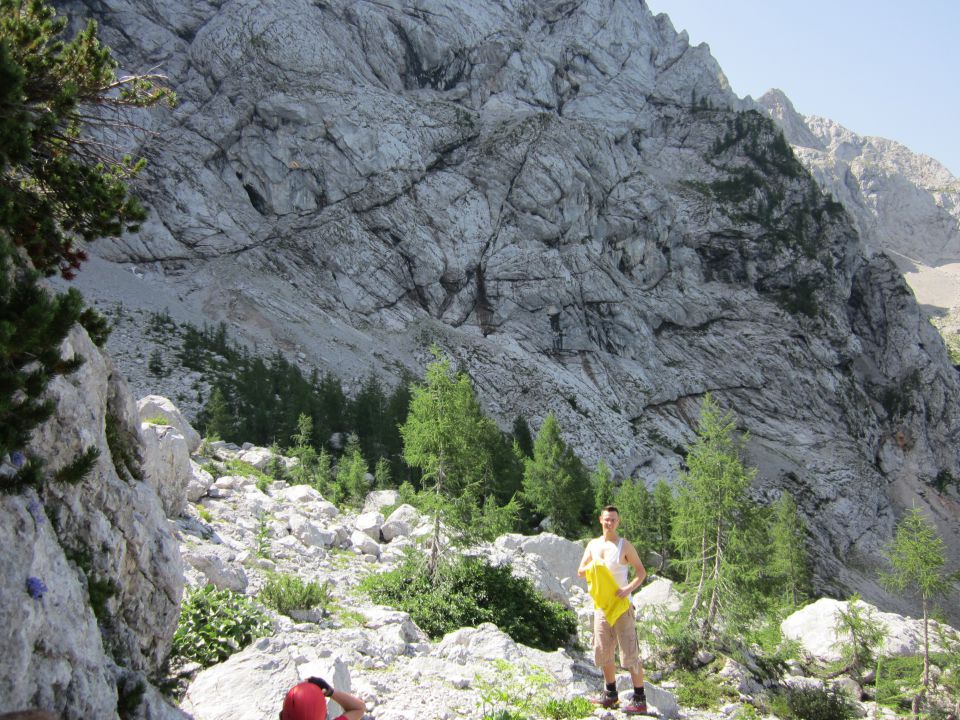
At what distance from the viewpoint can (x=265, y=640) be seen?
7500 millimetres

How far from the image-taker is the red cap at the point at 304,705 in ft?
16.0

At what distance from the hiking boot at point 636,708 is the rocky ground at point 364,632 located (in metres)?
0.13

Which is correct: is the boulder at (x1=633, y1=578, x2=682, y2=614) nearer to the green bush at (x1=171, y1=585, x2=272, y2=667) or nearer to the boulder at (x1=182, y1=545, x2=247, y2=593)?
the boulder at (x1=182, y1=545, x2=247, y2=593)

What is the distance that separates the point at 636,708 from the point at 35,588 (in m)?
6.53

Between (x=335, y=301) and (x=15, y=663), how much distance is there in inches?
2642

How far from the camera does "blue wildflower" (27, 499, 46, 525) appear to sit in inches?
199

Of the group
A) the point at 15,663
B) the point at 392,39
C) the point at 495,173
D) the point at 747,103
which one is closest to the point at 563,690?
the point at 15,663

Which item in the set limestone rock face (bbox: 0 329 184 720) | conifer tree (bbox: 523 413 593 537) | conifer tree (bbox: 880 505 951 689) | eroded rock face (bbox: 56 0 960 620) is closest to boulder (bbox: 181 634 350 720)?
limestone rock face (bbox: 0 329 184 720)

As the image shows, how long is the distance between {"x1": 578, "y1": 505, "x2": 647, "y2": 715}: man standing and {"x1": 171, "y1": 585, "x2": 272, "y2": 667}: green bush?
4.64 meters

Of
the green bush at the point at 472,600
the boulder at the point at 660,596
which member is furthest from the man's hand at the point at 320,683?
the boulder at the point at 660,596

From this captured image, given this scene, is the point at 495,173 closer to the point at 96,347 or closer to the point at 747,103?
the point at 747,103

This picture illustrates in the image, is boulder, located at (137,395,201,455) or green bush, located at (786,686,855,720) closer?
green bush, located at (786,686,855,720)

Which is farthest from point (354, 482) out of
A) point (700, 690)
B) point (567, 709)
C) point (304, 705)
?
point (304, 705)

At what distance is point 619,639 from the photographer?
765 cm
